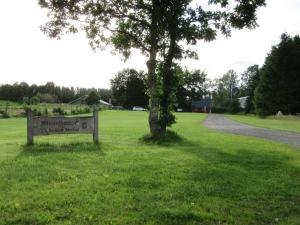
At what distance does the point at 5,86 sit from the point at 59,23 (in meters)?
106

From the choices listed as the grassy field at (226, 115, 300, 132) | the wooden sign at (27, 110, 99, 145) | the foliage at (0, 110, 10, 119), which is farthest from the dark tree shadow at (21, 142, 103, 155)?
the foliage at (0, 110, 10, 119)

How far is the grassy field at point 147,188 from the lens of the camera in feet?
18.7

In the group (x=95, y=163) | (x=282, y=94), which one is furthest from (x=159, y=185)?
(x=282, y=94)

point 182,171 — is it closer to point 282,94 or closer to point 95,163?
point 95,163

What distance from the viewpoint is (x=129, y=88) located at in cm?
12469

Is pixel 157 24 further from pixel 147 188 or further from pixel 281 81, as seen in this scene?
pixel 281 81

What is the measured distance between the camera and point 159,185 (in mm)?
7559

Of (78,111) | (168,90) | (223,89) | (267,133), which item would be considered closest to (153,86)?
(168,90)

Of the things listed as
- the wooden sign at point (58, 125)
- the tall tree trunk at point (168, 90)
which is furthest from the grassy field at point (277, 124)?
the wooden sign at point (58, 125)

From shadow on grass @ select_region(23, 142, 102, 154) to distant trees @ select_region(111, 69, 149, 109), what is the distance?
108m

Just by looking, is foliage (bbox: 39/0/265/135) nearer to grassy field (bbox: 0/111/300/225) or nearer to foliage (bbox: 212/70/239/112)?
grassy field (bbox: 0/111/300/225)

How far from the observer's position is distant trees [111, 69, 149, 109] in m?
123

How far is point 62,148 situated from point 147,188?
5.98 m

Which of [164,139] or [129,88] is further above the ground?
[129,88]
